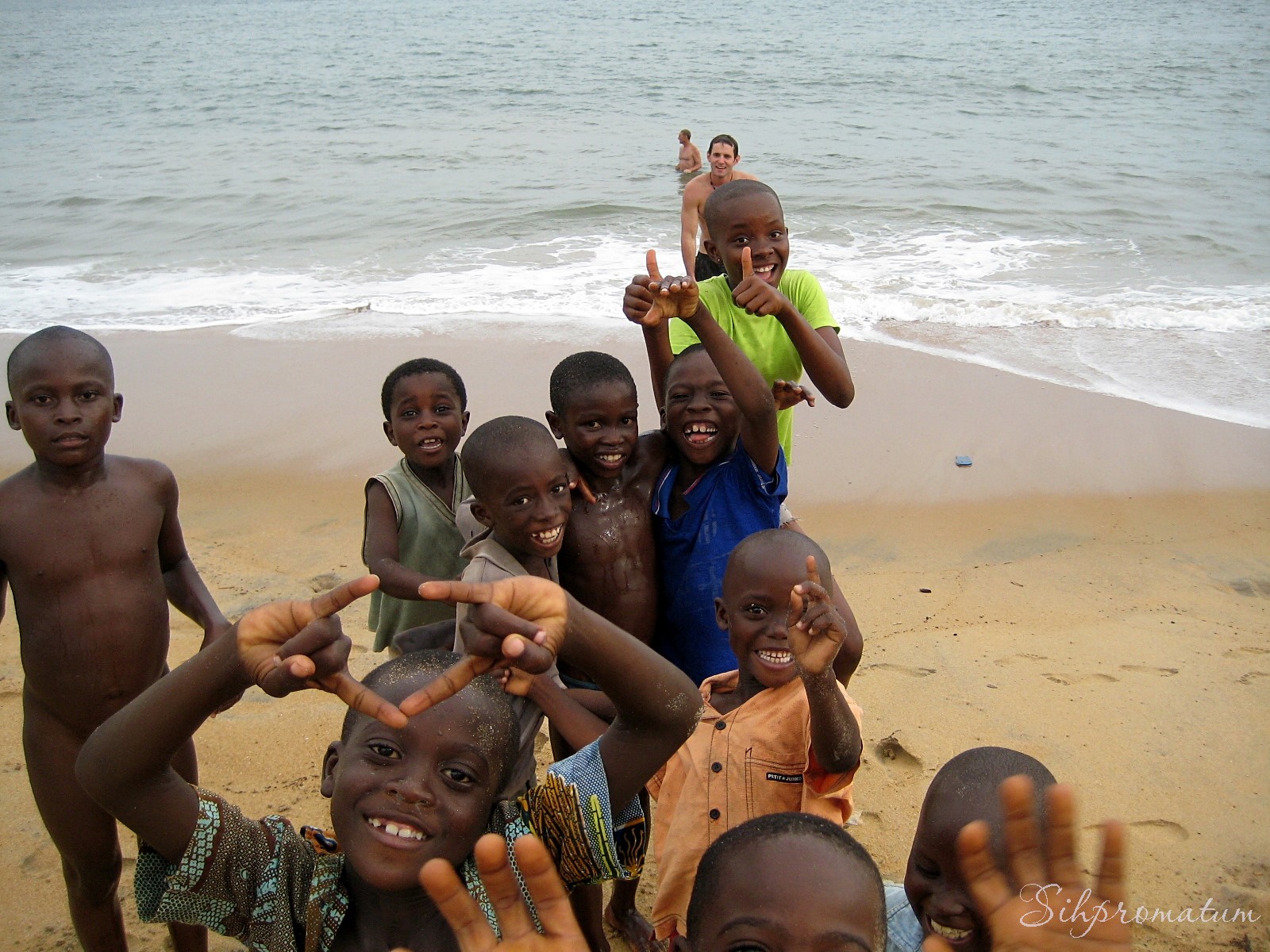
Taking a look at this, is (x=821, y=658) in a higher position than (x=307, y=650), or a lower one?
lower

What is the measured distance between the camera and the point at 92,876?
2598 millimetres

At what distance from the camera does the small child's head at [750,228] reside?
311 cm

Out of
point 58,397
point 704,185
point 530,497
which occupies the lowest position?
point 530,497

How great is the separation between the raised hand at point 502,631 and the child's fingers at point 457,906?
0.26m

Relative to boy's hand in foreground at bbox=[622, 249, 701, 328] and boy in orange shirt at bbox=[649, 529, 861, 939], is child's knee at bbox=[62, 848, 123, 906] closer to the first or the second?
boy in orange shirt at bbox=[649, 529, 861, 939]

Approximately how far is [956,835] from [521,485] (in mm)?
1215

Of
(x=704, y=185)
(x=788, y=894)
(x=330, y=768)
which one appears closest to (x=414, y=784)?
(x=330, y=768)

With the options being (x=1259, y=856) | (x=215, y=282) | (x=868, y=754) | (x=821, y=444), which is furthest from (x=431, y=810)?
(x=215, y=282)

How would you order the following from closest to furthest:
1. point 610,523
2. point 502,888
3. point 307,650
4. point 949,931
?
point 502,888 → point 307,650 → point 949,931 → point 610,523

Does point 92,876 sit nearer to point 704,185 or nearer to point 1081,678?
point 1081,678

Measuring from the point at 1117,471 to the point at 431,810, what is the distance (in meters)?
5.19

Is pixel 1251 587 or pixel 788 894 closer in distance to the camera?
pixel 788 894

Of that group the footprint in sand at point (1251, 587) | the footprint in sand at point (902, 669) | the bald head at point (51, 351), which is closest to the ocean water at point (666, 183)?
the footprint in sand at point (1251, 587)

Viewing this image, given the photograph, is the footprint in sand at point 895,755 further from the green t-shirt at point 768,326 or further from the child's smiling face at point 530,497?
the child's smiling face at point 530,497
